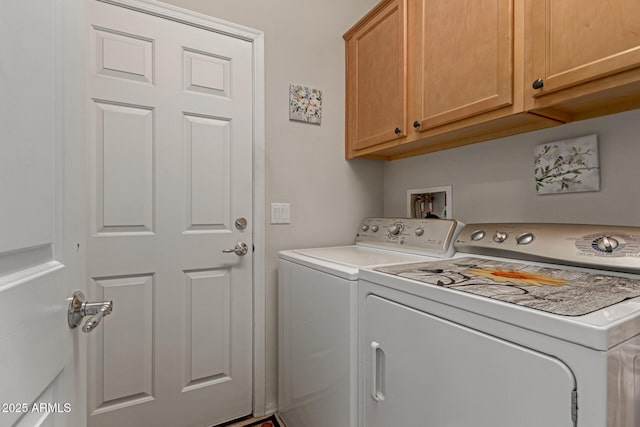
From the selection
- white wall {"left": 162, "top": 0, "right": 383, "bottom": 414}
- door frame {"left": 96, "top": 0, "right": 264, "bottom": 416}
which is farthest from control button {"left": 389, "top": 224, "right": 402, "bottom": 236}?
door frame {"left": 96, "top": 0, "right": 264, "bottom": 416}

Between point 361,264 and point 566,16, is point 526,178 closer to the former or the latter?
point 566,16

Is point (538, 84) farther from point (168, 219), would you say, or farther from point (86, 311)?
point (168, 219)

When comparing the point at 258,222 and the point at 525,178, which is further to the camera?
the point at 258,222

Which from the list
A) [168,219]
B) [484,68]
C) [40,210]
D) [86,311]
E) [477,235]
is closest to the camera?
[40,210]

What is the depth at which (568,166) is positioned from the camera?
4.05ft

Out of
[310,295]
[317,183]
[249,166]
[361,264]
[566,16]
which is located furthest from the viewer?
[317,183]

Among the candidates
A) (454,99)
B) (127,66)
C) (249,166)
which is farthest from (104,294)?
(454,99)

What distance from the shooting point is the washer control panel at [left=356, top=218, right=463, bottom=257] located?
4.68 ft

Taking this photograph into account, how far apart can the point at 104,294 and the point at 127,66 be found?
1.09 meters

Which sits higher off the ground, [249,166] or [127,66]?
[127,66]

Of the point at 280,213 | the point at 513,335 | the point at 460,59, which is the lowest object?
the point at 513,335

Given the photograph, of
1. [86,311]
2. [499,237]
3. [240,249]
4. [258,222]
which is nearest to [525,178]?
[499,237]

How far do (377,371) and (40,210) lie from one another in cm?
99

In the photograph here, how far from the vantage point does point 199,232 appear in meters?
1.61
